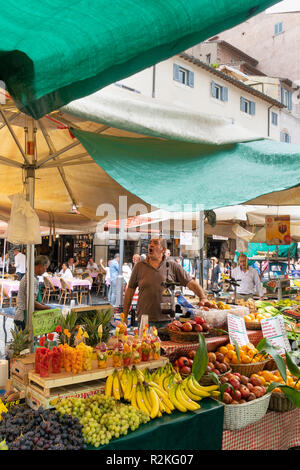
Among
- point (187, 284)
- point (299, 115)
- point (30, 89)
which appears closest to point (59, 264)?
point (187, 284)

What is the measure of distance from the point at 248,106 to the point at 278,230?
22.4 metres

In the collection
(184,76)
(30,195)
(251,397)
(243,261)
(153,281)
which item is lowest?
(251,397)

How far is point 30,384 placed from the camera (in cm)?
271

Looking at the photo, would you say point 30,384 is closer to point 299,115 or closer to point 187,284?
point 187,284

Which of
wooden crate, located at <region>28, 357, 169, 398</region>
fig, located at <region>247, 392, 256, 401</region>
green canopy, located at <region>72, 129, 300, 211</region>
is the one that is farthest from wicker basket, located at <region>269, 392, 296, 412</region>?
green canopy, located at <region>72, 129, 300, 211</region>

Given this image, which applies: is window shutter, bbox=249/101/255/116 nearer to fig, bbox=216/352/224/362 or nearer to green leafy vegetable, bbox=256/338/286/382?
green leafy vegetable, bbox=256/338/286/382

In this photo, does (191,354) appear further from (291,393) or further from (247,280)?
(247,280)

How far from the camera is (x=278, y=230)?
25.4ft

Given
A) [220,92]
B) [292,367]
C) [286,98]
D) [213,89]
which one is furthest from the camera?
[286,98]

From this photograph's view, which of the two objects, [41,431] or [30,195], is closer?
[41,431]

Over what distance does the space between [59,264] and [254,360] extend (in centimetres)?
1994

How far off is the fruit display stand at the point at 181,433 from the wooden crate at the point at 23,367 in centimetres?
91

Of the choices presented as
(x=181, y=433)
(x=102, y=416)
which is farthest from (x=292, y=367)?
(x=102, y=416)
